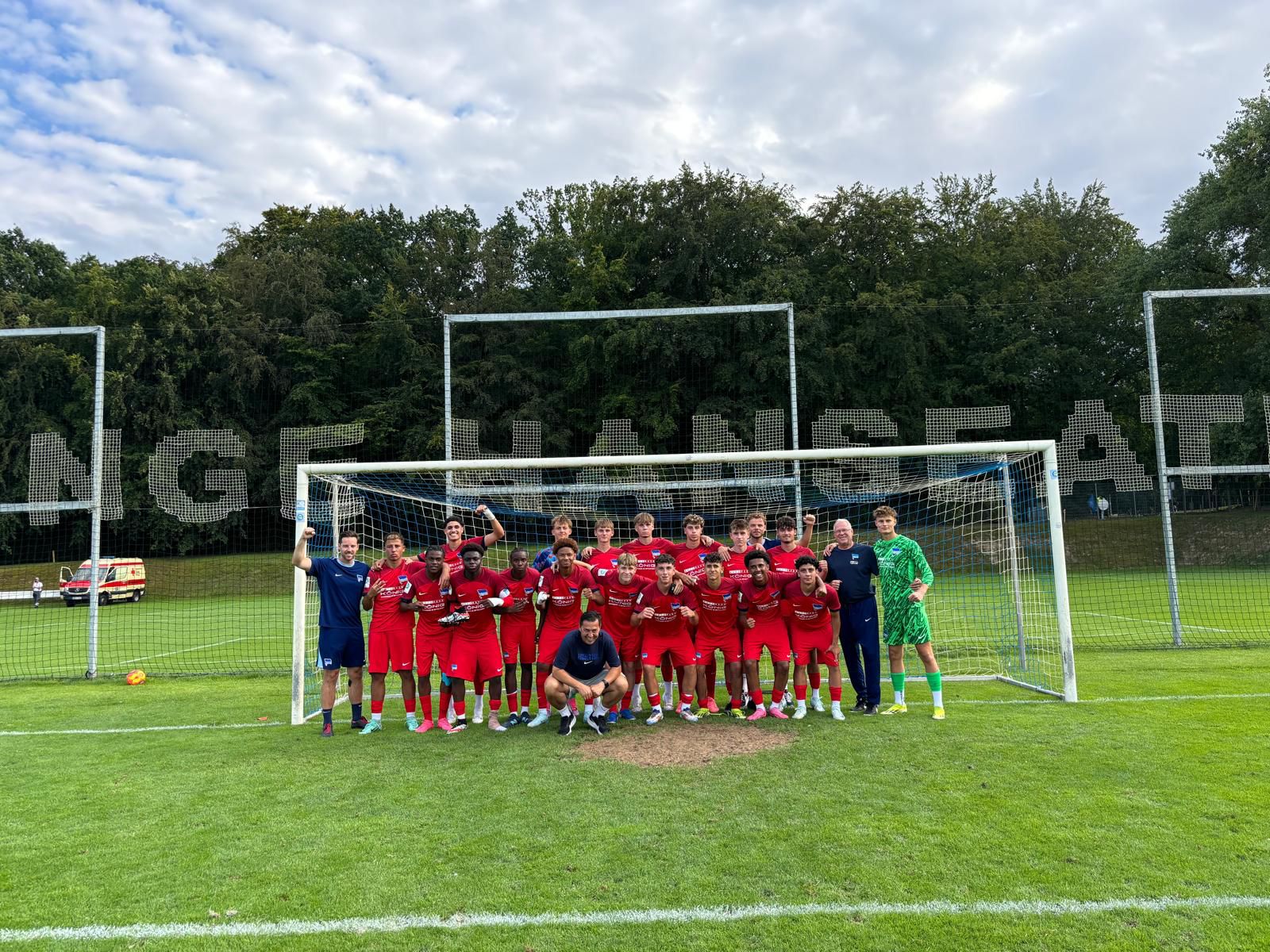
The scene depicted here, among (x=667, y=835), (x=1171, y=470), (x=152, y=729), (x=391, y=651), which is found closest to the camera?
(x=667, y=835)

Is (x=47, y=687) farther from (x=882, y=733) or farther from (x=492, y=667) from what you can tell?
(x=882, y=733)

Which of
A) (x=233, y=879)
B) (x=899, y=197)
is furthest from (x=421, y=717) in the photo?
(x=899, y=197)

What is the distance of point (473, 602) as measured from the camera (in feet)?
21.5

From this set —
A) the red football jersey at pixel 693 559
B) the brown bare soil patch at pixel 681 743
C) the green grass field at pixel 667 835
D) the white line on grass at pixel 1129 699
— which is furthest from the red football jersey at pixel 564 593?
the white line on grass at pixel 1129 699

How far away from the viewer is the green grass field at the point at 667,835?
318cm

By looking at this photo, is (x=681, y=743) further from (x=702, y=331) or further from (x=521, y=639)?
(x=702, y=331)

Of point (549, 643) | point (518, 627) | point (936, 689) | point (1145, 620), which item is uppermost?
point (518, 627)

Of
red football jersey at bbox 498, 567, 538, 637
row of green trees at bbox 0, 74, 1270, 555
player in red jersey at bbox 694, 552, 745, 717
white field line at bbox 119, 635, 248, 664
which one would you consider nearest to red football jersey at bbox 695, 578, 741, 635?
player in red jersey at bbox 694, 552, 745, 717

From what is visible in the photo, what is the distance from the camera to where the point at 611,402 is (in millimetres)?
23625

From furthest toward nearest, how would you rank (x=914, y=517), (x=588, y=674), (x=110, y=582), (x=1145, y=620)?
(x=110, y=582) < (x=1145, y=620) < (x=914, y=517) < (x=588, y=674)

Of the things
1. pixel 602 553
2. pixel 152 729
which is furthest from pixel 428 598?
pixel 152 729

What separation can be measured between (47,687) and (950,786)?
1031cm

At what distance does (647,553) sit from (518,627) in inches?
52.4

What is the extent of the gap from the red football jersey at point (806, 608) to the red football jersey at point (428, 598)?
9.65 ft
